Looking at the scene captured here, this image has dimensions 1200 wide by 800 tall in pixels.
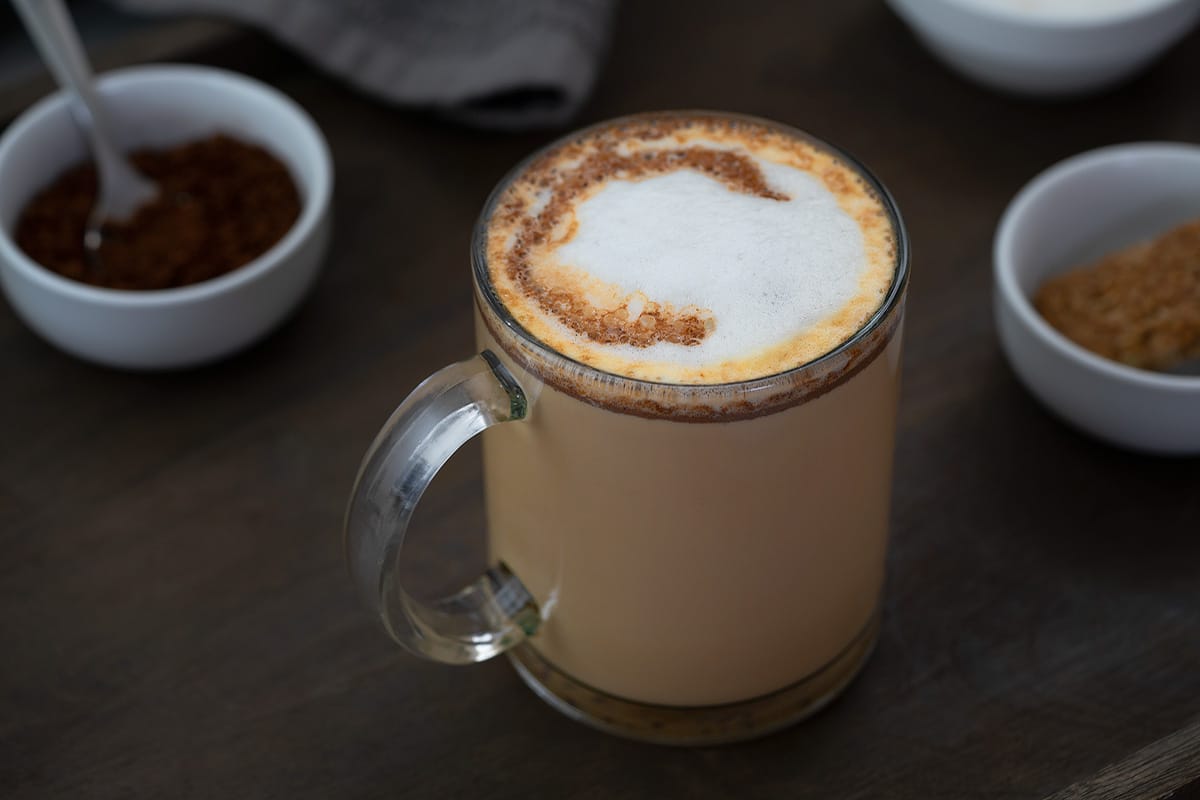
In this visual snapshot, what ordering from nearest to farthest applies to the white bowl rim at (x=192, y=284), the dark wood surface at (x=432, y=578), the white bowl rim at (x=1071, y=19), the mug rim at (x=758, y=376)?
the mug rim at (x=758, y=376) < the dark wood surface at (x=432, y=578) < the white bowl rim at (x=192, y=284) < the white bowl rim at (x=1071, y=19)

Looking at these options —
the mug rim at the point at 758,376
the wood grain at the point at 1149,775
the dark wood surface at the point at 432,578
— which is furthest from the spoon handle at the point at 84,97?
the wood grain at the point at 1149,775

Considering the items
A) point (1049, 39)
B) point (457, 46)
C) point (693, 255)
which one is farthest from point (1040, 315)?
point (457, 46)

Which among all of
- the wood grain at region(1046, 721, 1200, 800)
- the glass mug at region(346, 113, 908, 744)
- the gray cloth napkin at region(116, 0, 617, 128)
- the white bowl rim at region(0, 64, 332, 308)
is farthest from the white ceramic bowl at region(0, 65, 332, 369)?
the wood grain at region(1046, 721, 1200, 800)

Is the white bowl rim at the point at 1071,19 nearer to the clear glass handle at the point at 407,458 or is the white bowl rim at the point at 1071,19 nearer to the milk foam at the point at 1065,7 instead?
the milk foam at the point at 1065,7

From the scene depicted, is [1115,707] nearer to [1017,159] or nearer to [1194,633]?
[1194,633]

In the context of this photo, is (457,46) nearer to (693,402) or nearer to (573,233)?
(573,233)

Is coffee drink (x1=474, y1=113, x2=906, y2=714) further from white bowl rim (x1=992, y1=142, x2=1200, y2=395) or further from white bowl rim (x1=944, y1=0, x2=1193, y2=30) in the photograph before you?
white bowl rim (x1=944, y1=0, x2=1193, y2=30)
